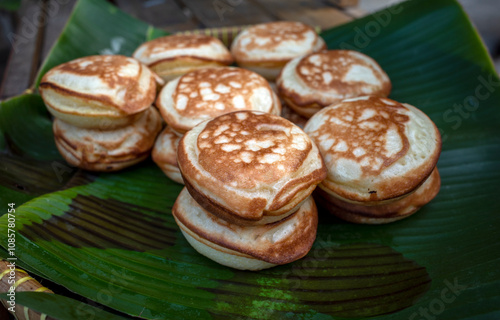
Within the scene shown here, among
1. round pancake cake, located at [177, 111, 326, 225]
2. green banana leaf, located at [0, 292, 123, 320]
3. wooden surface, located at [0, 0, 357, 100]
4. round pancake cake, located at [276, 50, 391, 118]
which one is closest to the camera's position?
green banana leaf, located at [0, 292, 123, 320]

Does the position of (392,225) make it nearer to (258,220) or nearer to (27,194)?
(258,220)

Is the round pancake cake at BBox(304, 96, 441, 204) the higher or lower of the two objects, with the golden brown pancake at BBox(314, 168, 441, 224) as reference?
higher

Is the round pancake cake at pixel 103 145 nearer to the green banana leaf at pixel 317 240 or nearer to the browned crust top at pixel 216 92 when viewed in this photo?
the green banana leaf at pixel 317 240

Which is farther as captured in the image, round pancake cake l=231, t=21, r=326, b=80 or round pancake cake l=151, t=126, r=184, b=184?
round pancake cake l=231, t=21, r=326, b=80

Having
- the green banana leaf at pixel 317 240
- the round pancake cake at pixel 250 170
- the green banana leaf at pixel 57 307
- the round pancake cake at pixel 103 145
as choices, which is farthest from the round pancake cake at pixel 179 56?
the green banana leaf at pixel 57 307

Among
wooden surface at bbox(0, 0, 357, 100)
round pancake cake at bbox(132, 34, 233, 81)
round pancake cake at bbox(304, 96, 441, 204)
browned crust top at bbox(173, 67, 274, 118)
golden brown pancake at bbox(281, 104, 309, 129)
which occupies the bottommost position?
wooden surface at bbox(0, 0, 357, 100)

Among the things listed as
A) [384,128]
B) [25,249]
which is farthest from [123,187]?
[384,128]

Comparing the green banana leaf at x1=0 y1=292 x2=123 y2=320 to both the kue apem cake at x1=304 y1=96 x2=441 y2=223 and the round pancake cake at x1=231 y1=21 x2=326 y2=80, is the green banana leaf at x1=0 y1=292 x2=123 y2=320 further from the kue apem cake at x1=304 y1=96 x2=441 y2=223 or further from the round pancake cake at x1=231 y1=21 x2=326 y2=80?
the round pancake cake at x1=231 y1=21 x2=326 y2=80

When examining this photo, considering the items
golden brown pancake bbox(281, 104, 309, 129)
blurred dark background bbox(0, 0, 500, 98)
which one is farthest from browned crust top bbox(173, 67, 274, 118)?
blurred dark background bbox(0, 0, 500, 98)
